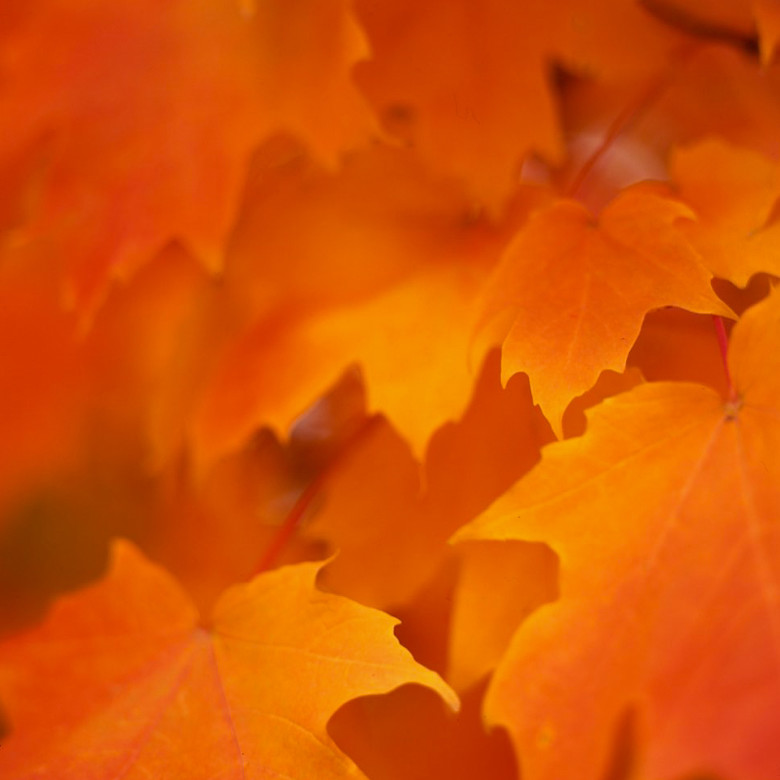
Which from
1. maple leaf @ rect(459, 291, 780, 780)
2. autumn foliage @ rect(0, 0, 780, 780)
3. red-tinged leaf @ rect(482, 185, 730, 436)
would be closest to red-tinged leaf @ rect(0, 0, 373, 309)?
autumn foliage @ rect(0, 0, 780, 780)

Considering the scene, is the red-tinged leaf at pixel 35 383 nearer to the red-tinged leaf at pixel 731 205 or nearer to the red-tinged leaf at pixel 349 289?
the red-tinged leaf at pixel 349 289

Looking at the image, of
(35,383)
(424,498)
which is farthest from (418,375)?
(35,383)

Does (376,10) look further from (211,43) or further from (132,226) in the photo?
(132,226)

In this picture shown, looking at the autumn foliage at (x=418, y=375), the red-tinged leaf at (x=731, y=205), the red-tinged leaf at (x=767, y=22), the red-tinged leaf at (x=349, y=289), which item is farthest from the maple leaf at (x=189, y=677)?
the red-tinged leaf at (x=767, y=22)

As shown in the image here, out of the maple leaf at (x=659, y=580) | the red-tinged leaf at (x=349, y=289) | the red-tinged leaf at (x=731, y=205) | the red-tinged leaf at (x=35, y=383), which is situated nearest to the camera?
the maple leaf at (x=659, y=580)

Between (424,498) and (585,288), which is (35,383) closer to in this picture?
(424,498)

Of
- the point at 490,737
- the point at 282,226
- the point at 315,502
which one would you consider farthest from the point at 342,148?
the point at 490,737

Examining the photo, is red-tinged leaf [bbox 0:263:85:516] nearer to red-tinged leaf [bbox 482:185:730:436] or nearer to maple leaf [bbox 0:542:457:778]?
maple leaf [bbox 0:542:457:778]
